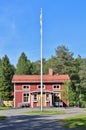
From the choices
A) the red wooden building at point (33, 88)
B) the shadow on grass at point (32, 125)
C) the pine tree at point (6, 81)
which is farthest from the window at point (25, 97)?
the shadow on grass at point (32, 125)

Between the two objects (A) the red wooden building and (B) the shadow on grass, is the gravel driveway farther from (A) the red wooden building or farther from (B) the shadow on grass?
(A) the red wooden building

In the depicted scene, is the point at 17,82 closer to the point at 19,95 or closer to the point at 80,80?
the point at 19,95

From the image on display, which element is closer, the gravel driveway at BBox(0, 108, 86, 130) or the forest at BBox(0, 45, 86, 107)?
the gravel driveway at BBox(0, 108, 86, 130)

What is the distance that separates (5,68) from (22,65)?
12753 millimetres

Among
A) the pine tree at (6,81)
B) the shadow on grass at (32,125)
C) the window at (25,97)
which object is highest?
the pine tree at (6,81)

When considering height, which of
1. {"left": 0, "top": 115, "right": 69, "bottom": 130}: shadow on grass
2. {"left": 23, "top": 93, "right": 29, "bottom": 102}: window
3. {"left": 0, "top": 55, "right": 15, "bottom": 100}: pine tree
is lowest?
{"left": 0, "top": 115, "right": 69, "bottom": 130}: shadow on grass

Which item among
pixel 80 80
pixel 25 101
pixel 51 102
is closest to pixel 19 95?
pixel 25 101

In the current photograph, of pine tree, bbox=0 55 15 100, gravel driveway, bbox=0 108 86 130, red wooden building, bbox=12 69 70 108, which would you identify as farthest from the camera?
pine tree, bbox=0 55 15 100

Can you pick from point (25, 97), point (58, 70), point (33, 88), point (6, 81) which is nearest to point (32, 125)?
point (25, 97)

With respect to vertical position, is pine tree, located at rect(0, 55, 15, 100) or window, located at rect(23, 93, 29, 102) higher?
pine tree, located at rect(0, 55, 15, 100)

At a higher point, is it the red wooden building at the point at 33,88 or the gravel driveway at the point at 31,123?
the red wooden building at the point at 33,88

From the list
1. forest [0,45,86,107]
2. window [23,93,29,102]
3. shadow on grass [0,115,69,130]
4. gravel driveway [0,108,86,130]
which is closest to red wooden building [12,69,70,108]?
window [23,93,29,102]

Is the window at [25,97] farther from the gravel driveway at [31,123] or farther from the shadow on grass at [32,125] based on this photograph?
the shadow on grass at [32,125]

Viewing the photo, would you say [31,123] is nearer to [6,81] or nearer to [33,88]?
[33,88]
